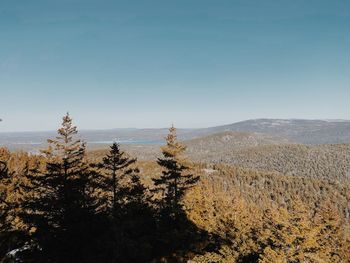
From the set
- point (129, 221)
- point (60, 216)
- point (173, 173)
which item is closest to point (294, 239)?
point (173, 173)

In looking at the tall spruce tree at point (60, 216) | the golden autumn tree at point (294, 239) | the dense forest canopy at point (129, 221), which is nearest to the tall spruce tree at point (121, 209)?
the dense forest canopy at point (129, 221)

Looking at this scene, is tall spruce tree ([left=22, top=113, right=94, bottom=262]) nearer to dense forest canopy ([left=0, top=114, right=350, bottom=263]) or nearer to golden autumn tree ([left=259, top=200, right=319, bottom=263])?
dense forest canopy ([left=0, top=114, right=350, bottom=263])

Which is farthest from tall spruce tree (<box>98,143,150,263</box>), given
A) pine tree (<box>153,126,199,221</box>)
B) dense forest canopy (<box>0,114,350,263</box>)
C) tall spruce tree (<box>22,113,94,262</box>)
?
pine tree (<box>153,126,199,221</box>)

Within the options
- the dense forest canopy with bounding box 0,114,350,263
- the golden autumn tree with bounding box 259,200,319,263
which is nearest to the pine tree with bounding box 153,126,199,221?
the dense forest canopy with bounding box 0,114,350,263

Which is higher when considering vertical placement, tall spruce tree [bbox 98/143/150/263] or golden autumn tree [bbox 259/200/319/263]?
tall spruce tree [bbox 98/143/150/263]

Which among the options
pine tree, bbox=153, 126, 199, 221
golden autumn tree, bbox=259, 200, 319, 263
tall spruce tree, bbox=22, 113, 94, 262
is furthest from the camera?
pine tree, bbox=153, 126, 199, 221

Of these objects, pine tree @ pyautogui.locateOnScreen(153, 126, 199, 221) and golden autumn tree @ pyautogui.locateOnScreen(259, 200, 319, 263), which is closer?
golden autumn tree @ pyautogui.locateOnScreen(259, 200, 319, 263)

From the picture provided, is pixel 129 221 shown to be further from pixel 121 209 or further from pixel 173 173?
pixel 173 173

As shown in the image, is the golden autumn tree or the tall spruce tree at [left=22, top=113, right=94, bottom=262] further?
the golden autumn tree

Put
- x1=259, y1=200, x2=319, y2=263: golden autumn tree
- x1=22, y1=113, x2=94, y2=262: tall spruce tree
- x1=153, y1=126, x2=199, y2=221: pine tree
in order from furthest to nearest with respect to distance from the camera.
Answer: x1=153, y1=126, x2=199, y2=221: pine tree < x1=259, y1=200, x2=319, y2=263: golden autumn tree < x1=22, y1=113, x2=94, y2=262: tall spruce tree

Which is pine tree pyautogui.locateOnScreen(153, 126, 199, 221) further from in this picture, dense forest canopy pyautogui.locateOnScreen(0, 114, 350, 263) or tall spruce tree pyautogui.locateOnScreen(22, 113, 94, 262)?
tall spruce tree pyautogui.locateOnScreen(22, 113, 94, 262)

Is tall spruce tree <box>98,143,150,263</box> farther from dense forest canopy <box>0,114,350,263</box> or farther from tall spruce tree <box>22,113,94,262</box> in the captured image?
tall spruce tree <box>22,113,94,262</box>

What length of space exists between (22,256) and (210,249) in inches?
1079

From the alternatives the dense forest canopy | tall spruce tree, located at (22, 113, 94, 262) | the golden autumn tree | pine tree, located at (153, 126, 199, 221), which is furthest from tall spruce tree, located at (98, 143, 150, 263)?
the golden autumn tree
